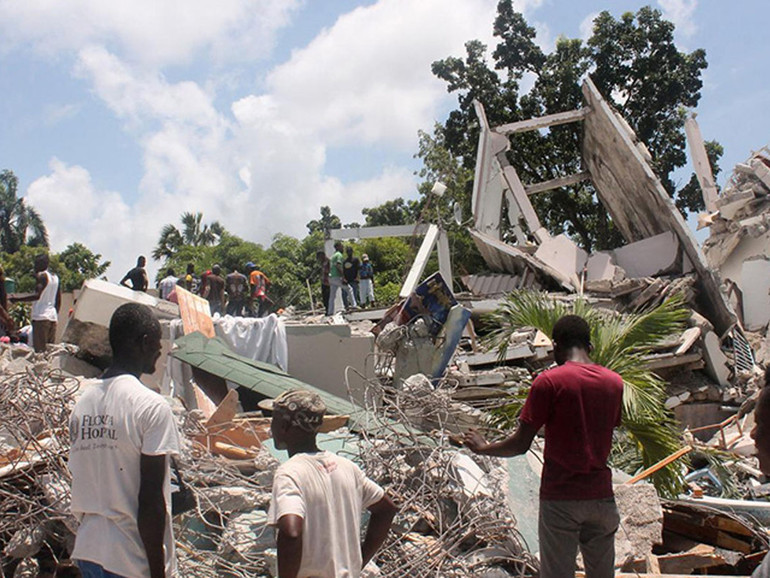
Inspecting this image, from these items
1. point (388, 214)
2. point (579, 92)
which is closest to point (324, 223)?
point (388, 214)

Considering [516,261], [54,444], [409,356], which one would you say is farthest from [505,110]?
[54,444]

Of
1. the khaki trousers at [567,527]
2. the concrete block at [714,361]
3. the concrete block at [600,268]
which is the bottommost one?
the khaki trousers at [567,527]

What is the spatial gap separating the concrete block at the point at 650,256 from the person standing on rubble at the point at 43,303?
349 inches

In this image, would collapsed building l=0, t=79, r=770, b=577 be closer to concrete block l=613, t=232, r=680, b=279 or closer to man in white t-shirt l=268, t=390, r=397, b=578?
concrete block l=613, t=232, r=680, b=279

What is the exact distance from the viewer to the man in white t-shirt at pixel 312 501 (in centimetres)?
245

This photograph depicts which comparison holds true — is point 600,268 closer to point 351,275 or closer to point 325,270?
point 351,275

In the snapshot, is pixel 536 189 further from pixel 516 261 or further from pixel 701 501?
pixel 701 501

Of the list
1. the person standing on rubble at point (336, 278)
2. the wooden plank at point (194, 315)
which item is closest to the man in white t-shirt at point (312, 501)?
the wooden plank at point (194, 315)

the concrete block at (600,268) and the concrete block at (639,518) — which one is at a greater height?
the concrete block at (600,268)

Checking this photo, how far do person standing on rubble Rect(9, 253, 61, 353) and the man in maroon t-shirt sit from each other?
687 centimetres

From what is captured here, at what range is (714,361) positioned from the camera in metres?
11.0

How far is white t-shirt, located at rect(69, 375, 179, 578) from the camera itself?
2537 millimetres

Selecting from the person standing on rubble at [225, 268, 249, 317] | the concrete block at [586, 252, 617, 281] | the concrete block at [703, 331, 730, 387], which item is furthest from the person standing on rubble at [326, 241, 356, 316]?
the concrete block at [703, 331, 730, 387]

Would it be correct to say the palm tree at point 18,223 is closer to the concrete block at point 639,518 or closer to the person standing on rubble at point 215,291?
the person standing on rubble at point 215,291
